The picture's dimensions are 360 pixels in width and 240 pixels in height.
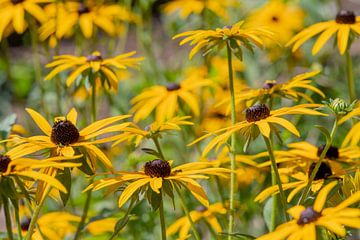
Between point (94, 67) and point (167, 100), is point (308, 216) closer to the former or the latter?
point (94, 67)

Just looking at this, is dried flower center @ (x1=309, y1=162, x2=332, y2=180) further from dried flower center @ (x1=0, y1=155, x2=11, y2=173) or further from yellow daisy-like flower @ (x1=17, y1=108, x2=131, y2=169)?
dried flower center @ (x1=0, y1=155, x2=11, y2=173)

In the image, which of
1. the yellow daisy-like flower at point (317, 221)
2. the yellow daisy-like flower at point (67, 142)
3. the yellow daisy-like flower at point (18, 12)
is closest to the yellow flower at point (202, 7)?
the yellow daisy-like flower at point (18, 12)

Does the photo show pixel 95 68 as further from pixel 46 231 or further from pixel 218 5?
pixel 218 5

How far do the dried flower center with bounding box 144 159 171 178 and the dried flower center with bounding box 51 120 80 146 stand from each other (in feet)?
0.53

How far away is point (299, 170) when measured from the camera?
183 centimetres

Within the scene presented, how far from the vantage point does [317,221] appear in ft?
4.01

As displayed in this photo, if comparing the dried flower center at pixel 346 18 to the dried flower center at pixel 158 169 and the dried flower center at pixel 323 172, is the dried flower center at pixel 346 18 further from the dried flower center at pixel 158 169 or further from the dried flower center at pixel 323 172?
the dried flower center at pixel 158 169

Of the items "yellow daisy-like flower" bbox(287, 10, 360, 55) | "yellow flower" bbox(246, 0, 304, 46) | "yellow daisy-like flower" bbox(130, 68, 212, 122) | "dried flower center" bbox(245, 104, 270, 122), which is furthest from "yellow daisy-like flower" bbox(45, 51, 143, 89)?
"yellow flower" bbox(246, 0, 304, 46)

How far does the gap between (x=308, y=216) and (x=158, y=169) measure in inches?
14.9

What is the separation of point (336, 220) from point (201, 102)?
5.21ft

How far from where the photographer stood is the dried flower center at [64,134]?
1.57 meters

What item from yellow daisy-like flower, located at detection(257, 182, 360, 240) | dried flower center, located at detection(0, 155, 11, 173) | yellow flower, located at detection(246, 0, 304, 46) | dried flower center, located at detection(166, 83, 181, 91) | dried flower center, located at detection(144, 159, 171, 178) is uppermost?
yellow flower, located at detection(246, 0, 304, 46)

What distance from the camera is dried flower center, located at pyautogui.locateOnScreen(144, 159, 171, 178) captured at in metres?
1.54

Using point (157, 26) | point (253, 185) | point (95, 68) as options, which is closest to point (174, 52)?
point (157, 26)
